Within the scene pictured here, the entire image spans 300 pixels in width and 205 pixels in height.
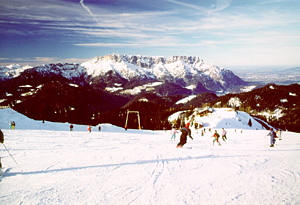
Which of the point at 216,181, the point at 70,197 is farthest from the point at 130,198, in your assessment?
the point at 216,181

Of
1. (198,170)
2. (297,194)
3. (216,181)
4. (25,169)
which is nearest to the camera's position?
(297,194)

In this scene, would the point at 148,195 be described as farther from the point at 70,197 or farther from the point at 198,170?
the point at 198,170

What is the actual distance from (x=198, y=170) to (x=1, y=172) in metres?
9.87

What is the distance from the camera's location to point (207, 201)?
6.38 m

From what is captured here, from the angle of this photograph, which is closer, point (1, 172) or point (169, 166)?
point (1, 172)

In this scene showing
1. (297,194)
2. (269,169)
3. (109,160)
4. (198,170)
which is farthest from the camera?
(109,160)

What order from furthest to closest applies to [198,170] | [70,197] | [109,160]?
[109,160], [198,170], [70,197]

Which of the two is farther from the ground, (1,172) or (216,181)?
(1,172)

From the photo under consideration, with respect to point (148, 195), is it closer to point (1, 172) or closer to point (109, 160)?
point (109, 160)

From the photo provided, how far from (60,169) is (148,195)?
5.32 meters

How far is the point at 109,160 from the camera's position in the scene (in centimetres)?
1143

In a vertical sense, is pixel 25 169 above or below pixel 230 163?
above

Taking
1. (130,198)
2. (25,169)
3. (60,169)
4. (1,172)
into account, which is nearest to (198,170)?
(130,198)

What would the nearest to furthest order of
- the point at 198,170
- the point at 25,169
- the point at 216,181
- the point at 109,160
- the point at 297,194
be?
the point at 297,194 → the point at 216,181 → the point at 25,169 → the point at 198,170 → the point at 109,160
